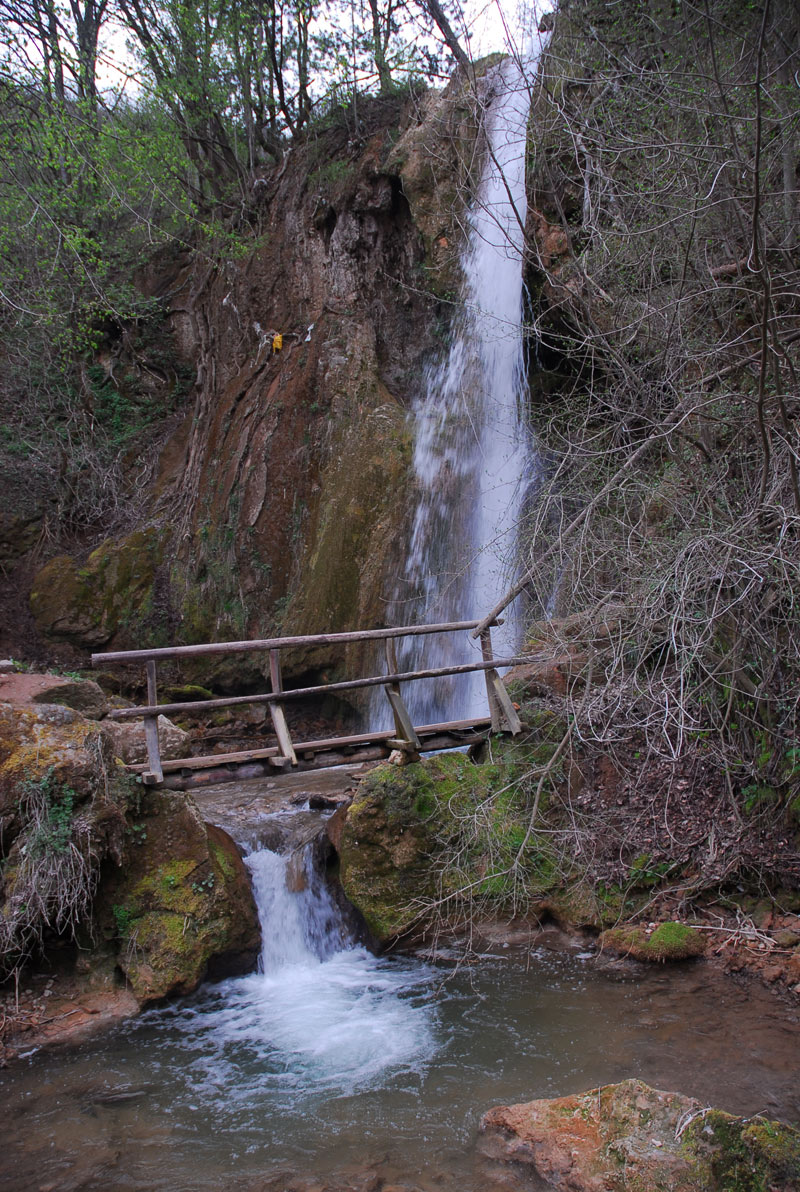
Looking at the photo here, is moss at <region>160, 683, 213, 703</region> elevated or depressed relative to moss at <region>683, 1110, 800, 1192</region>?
elevated

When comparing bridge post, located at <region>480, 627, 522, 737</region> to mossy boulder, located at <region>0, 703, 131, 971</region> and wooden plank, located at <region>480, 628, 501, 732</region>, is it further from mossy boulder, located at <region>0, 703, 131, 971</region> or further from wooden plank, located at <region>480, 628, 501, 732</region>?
mossy boulder, located at <region>0, 703, 131, 971</region>

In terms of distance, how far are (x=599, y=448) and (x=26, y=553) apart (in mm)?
10780

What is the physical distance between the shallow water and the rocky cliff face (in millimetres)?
5899

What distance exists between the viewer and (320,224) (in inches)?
527

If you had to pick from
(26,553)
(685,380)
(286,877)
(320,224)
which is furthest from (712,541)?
(26,553)

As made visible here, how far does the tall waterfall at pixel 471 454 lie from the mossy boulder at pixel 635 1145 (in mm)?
6440

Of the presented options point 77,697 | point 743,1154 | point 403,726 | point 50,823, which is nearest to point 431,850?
point 403,726

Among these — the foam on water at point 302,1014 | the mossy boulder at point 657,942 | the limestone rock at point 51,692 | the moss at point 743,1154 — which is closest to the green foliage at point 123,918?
the foam on water at point 302,1014

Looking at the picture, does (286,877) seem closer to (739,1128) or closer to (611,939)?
(611,939)

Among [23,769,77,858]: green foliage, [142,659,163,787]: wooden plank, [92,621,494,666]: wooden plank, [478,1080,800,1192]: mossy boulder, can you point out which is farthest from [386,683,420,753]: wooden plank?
[478,1080,800,1192]: mossy boulder

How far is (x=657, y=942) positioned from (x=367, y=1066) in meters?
2.19

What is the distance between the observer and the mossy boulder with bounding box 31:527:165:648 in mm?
12422

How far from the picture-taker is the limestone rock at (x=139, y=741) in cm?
781

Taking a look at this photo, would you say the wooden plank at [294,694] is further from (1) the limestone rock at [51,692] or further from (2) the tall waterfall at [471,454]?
(2) the tall waterfall at [471,454]
